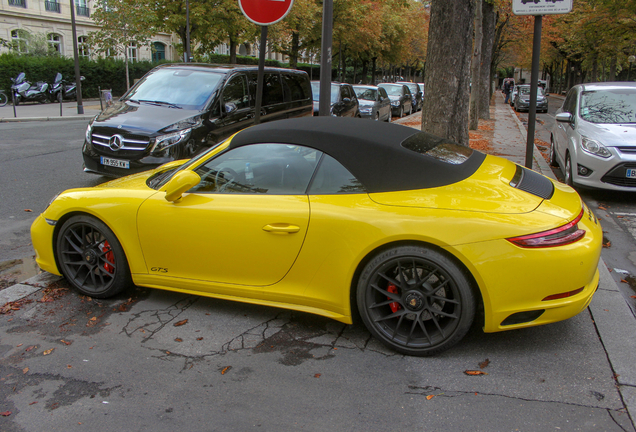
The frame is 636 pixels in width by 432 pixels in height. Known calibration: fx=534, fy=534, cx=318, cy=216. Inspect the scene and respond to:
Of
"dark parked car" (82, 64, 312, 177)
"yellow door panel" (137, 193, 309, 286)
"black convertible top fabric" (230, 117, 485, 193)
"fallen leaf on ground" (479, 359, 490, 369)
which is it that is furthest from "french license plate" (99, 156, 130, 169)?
"fallen leaf on ground" (479, 359, 490, 369)

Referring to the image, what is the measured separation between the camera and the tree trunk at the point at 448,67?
27.5 ft

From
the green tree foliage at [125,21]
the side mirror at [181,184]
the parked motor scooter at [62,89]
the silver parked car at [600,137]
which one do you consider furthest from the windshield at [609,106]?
the parked motor scooter at [62,89]

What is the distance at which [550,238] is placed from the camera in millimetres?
3045

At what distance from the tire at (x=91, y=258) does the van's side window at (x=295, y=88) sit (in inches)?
261

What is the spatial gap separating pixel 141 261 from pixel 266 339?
1.16 meters

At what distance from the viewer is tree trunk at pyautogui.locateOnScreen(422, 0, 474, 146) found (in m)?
8.39

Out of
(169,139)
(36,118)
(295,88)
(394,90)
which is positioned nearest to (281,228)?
(169,139)

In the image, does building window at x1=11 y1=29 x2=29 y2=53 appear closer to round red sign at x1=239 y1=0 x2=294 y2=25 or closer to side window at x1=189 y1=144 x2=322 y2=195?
round red sign at x1=239 y1=0 x2=294 y2=25

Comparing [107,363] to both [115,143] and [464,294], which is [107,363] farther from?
[115,143]

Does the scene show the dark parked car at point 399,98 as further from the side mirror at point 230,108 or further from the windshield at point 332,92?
the side mirror at point 230,108

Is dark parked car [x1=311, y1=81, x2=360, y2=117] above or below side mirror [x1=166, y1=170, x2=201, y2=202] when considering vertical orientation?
above

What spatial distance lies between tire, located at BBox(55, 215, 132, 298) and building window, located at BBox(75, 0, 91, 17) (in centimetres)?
4168

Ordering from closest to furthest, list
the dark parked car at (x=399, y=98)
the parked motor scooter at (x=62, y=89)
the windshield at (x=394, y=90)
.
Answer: the dark parked car at (x=399, y=98) → the windshield at (x=394, y=90) → the parked motor scooter at (x=62, y=89)

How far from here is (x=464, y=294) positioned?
3.12 m
